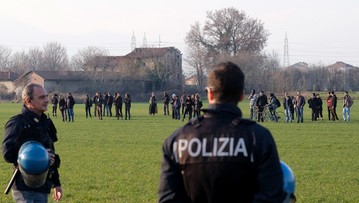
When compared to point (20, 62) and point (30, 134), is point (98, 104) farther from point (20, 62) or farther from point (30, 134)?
point (20, 62)

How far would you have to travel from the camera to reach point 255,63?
92062 mm

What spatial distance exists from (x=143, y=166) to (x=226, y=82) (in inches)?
450

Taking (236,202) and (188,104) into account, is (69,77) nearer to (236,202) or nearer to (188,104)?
(188,104)

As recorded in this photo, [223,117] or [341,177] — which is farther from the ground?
[223,117]

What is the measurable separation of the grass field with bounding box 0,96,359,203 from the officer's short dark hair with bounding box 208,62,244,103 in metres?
6.88

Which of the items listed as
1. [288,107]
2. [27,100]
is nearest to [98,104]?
[288,107]

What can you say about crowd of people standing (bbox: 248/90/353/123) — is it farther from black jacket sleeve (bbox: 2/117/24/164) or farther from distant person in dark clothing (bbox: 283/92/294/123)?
black jacket sleeve (bbox: 2/117/24/164)

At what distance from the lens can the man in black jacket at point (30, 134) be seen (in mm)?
6160

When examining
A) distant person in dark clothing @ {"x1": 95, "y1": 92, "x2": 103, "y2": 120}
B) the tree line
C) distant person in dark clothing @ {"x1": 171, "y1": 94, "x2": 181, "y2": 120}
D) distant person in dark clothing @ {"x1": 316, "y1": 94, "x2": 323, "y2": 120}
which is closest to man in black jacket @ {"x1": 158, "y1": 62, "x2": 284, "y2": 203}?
distant person in dark clothing @ {"x1": 316, "y1": 94, "x2": 323, "y2": 120}

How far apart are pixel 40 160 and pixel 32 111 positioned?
70cm

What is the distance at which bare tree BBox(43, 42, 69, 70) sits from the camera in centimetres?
14438

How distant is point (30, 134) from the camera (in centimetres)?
621

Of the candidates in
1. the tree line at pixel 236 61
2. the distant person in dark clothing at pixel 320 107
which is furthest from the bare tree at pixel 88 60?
the distant person in dark clothing at pixel 320 107

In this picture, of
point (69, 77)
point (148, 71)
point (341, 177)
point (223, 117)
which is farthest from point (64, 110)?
point (69, 77)
